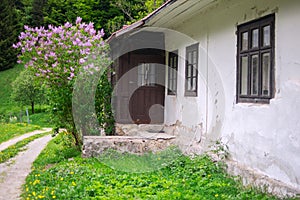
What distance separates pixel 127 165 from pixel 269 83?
3423 mm

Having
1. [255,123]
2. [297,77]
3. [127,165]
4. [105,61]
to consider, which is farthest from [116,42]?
[297,77]

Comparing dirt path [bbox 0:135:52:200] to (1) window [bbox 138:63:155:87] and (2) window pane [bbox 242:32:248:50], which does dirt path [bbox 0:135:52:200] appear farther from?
(2) window pane [bbox 242:32:248:50]

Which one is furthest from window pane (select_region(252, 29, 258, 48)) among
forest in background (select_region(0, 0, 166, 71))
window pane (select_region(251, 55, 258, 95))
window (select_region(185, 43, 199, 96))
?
forest in background (select_region(0, 0, 166, 71))

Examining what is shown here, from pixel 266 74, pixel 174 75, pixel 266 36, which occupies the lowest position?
pixel 266 74

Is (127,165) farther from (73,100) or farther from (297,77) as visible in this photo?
(297,77)

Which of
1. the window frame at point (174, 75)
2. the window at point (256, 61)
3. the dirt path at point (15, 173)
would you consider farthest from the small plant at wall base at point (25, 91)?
the window at point (256, 61)

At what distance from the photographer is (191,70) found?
8.36 metres

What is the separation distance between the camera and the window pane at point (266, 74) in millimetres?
5160

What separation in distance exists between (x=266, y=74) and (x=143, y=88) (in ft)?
17.6

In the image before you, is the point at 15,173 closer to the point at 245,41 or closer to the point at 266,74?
the point at 245,41

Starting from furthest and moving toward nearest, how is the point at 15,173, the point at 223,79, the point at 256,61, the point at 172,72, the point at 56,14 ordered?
the point at 56,14 < the point at 172,72 < the point at 15,173 < the point at 223,79 < the point at 256,61

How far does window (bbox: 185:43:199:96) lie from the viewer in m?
8.04

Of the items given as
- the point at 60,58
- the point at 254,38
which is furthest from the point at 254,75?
the point at 60,58

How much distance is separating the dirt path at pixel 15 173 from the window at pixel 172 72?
3902 mm
